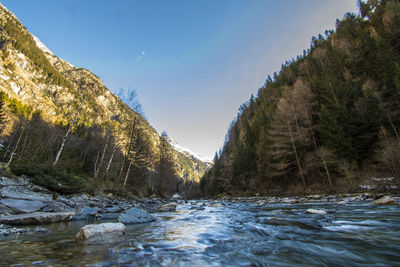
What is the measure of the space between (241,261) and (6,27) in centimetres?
12627

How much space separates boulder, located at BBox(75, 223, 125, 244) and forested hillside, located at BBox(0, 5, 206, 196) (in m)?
10.3

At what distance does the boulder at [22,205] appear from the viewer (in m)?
6.15

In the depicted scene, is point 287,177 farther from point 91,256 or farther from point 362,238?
point 91,256

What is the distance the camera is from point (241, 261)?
1.96 metres

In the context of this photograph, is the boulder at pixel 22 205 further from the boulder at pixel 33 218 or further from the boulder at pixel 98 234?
the boulder at pixel 98 234

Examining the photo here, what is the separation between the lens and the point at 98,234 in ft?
10.4

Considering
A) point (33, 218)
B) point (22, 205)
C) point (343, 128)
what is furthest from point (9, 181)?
point (343, 128)

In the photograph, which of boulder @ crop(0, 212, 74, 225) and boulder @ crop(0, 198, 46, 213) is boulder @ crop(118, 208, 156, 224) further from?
boulder @ crop(0, 198, 46, 213)

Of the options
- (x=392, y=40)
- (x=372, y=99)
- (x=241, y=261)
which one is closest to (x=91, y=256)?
(x=241, y=261)

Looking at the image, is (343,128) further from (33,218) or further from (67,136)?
(67,136)

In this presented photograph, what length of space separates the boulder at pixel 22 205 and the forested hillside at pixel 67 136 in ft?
14.8

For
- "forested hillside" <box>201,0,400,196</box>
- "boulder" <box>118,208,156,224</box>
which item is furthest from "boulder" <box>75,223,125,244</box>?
"forested hillside" <box>201,0,400,196</box>

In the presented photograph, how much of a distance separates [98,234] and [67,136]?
28149mm

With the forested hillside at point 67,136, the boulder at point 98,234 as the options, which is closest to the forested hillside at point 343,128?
the boulder at point 98,234
